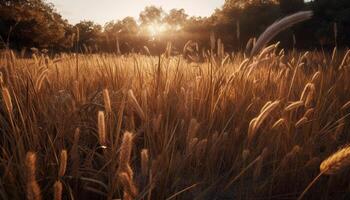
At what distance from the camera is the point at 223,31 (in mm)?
29703

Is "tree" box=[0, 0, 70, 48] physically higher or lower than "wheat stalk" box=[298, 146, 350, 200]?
higher

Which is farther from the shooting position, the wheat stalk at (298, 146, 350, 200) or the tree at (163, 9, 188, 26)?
the tree at (163, 9, 188, 26)

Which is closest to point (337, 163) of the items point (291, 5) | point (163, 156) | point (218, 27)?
point (163, 156)

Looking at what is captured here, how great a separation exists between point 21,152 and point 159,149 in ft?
1.53

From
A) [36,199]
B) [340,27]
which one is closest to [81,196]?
[36,199]

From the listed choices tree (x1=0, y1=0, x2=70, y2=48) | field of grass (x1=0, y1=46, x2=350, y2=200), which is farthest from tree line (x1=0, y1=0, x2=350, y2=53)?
field of grass (x1=0, y1=46, x2=350, y2=200)

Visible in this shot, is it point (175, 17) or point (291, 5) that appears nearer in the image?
point (291, 5)

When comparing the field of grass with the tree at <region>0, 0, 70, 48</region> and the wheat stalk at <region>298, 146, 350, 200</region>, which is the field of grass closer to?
the wheat stalk at <region>298, 146, 350, 200</region>

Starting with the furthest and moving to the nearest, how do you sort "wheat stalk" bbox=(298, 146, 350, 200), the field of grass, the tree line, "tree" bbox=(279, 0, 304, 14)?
"tree" bbox=(279, 0, 304, 14), the tree line, the field of grass, "wheat stalk" bbox=(298, 146, 350, 200)

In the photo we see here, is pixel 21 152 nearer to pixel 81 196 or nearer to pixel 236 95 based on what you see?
pixel 81 196

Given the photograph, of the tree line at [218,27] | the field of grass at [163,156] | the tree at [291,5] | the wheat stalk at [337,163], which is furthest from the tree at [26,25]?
the wheat stalk at [337,163]

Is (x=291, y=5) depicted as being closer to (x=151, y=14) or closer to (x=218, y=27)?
(x=218, y=27)

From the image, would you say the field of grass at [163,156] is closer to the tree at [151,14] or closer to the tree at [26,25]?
the tree at [26,25]

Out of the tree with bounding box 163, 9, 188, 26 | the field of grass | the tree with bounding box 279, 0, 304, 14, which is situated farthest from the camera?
the tree with bounding box 163, 9, 188, 26
